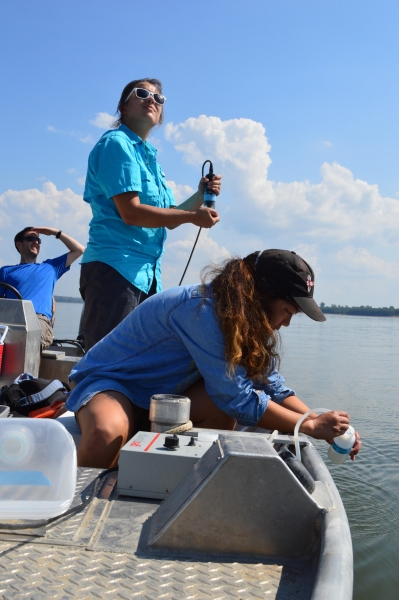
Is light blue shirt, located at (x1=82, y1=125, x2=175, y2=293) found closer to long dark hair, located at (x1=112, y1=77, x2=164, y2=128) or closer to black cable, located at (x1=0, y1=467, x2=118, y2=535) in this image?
long dark hair, located at (x1=112, y1=77, x2=164, y2=128)

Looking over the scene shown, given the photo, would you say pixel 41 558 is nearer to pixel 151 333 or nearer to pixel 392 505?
pixel 151 333

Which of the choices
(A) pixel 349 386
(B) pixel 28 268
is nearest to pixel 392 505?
(B) pixel 28 268

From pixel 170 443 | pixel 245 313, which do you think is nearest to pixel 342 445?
pixel 245 313

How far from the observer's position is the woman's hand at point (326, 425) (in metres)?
2.42

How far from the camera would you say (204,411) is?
271 centimetres

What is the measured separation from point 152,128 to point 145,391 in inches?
70.2

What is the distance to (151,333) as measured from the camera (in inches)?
100.0

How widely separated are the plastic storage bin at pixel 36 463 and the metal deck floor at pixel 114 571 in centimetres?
13

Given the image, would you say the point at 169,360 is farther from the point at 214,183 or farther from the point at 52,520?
the point at 214,183

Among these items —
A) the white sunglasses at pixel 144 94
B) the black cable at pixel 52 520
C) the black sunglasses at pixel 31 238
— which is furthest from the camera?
the black sunglasses at pixel 31 238

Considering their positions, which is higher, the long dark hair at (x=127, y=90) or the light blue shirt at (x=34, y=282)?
the long dark hair at (x=127, y=90)

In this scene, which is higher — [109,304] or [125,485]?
[109,304]

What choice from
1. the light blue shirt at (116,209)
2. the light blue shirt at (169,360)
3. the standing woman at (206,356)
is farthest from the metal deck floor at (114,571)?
the light blue shirt at (116,209)

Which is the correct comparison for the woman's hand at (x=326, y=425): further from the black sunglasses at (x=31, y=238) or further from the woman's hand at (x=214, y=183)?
the black sunglasses at (x=31, y=238)
